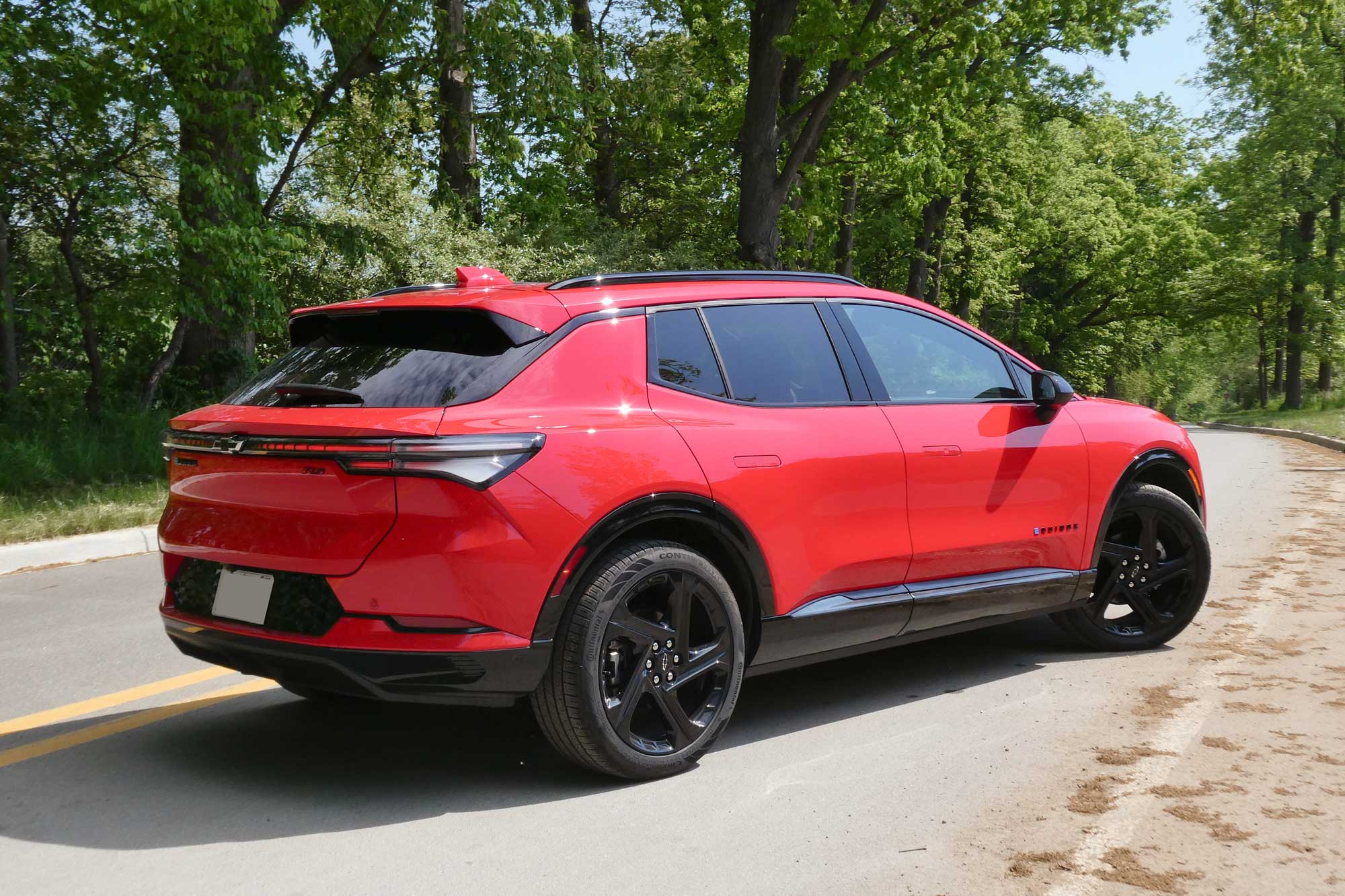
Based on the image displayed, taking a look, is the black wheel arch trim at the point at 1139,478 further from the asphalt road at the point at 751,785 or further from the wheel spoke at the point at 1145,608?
the asphalt road at the point at 751,785

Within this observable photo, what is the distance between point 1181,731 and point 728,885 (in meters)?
2.28

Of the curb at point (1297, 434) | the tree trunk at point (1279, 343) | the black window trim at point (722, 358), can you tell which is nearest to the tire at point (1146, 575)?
the black window trim at point (722, 358)

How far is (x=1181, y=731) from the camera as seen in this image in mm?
4828

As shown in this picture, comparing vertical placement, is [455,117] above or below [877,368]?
above

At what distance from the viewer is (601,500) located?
405 cm

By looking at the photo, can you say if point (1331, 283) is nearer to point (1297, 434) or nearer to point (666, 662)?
point (1297, 434)

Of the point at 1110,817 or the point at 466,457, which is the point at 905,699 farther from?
the point at 466,457

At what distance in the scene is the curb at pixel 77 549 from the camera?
870 cm

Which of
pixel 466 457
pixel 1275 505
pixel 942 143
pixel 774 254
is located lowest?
pixel 1275 505

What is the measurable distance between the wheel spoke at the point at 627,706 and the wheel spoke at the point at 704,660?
0.51ft

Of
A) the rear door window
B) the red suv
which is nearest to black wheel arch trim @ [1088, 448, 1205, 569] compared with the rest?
the red suv

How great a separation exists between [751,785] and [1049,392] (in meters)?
2.45

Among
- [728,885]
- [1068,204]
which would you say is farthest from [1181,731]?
[1068,204]

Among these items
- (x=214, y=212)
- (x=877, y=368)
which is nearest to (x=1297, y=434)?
(x=214, y=212)
